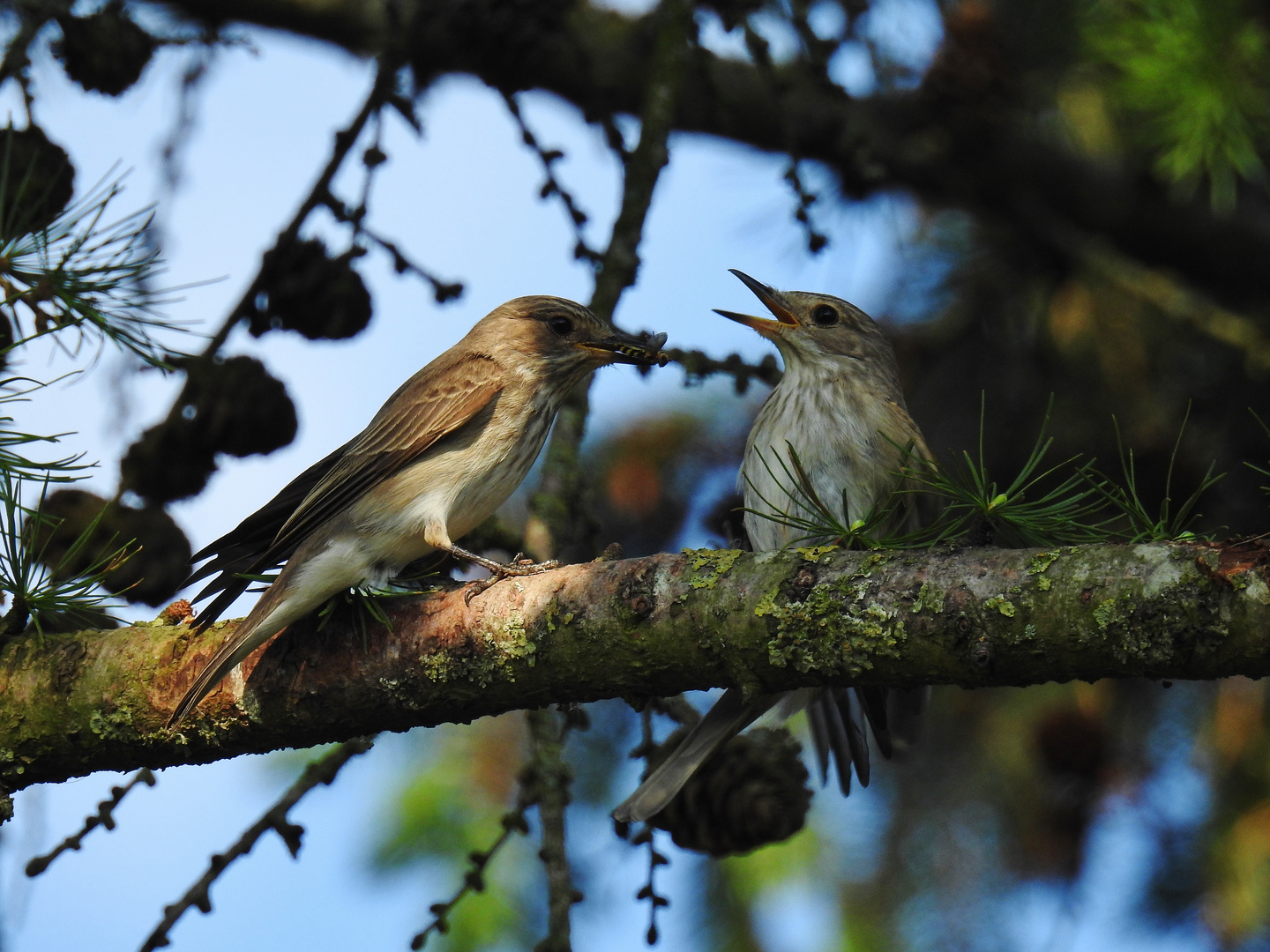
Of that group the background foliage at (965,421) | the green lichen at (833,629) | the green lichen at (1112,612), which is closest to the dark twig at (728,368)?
the background foliage at (965,421)

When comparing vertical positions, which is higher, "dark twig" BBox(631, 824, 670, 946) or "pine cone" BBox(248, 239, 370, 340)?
"pine cone" BBox(248, 239, 370, 340)

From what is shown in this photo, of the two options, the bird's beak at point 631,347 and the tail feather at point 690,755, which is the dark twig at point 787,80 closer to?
the bird's beak at point 631,347

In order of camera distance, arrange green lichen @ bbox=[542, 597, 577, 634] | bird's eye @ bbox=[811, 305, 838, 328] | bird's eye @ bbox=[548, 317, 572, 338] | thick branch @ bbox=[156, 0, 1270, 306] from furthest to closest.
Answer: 1. thick branch @ bbox=[156, 0, 1270, 306]
2. bird's eye @ bbox=[811, 305, 838, 328]
3. bird's eye @ bbox=[548, 317, 572, 338]
4. green lichen @ bbox=[542, 597, 577, 634]

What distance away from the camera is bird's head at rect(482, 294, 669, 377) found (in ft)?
15.9

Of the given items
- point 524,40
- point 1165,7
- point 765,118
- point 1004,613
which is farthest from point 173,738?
point 1165,7

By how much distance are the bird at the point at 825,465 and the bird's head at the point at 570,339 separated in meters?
0.52

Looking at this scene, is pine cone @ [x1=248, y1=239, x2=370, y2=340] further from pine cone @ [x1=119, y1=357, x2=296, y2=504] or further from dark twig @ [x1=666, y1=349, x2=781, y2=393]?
dark twig @ [x1=666, y1=349, x2=781, y2=393]

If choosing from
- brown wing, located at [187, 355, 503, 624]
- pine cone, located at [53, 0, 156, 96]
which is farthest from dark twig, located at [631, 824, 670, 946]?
pine cone, located at [53, 0, 156, 96]

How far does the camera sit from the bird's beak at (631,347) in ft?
15.5

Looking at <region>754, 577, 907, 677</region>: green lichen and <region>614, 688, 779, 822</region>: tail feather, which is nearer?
<region>754, 577, 907, 677</region>: green lichen

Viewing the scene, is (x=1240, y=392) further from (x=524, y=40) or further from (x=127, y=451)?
(x=127, y=451)

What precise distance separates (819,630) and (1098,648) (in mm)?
595

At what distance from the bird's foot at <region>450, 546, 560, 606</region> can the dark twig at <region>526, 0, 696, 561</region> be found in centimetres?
37

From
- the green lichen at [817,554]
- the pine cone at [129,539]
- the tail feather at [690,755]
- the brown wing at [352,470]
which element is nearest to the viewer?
the green lichen at [817,554]
